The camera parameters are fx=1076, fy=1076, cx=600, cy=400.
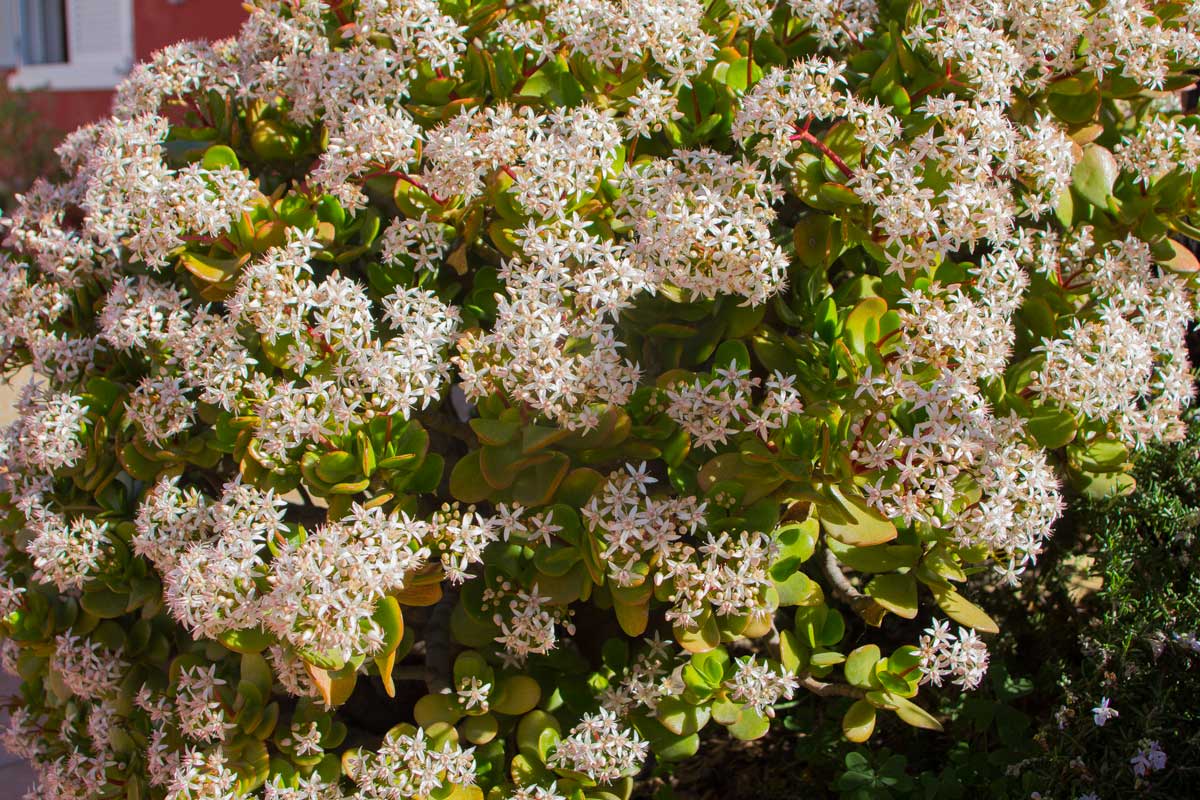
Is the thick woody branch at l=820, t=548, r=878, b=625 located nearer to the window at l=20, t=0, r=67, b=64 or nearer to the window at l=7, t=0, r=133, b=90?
the window at l=7, t=0, r=133, b=90

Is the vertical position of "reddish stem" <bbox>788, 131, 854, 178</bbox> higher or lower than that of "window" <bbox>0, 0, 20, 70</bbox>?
higher

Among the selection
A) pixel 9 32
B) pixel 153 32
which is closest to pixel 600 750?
pixel 153 32

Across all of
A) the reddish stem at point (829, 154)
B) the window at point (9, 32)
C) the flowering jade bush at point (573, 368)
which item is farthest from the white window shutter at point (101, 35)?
the reddish stem at point (829, 154)

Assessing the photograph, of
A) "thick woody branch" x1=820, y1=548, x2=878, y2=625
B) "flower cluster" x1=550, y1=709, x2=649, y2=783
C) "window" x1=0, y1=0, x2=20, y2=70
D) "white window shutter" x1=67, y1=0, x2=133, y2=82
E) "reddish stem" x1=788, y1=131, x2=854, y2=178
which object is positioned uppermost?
"reddish stem" x1=788, y1=131, x2=854, y2=178

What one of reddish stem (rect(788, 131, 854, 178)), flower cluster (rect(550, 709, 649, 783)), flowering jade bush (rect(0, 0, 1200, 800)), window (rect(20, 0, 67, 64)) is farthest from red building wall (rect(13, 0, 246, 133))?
flower cluster (rect(550, 709, 649, 783))

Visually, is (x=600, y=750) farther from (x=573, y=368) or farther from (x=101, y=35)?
(x=101, y=35)

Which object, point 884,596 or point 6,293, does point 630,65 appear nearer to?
point 884,596
